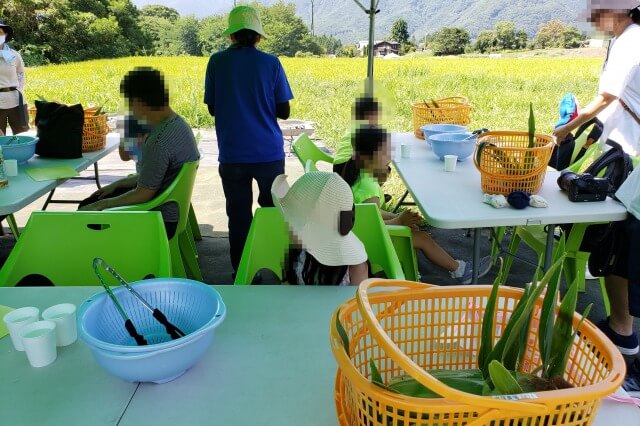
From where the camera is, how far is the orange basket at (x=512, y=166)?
2080 millimetres

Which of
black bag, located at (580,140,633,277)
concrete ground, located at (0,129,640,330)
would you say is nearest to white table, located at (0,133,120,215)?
concrete ground, located at (0,129,640,330)

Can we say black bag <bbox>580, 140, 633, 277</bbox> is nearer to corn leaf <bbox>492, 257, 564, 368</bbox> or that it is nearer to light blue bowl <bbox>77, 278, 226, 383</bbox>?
corn leaf <bbox>492, 257, 564, 368</bbox>

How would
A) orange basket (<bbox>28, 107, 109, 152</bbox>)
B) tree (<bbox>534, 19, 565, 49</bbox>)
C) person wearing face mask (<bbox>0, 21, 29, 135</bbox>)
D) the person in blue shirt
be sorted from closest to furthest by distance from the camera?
1. the person in blue shirt
2. orange basket (<bbox>28, 107, 109, 152</bbox>)
3. person wearing face mask (<bbox>0, 21, 29, 135</bbox>)
4. tree (<bbox>534, 19, 565, 49</bbox>)

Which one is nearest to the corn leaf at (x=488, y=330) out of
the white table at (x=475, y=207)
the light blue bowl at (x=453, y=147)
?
the white table at (x=475, y=207)

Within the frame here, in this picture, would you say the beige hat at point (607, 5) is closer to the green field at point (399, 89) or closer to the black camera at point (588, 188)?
the black camera at point (588, 188)

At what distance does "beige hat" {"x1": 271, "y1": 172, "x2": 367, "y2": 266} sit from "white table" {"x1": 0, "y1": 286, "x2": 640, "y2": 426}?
19 cm

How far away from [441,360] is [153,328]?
2.24ft

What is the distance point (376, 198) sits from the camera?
2.40m

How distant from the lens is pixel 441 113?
343cm

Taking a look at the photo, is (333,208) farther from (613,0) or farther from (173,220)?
(613,0)

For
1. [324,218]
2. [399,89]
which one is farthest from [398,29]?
[324,218]

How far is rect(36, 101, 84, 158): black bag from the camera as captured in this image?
9.62ft

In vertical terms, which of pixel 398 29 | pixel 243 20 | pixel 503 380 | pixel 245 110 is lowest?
pixel 503 380

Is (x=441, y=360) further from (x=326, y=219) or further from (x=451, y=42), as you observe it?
(x=451, y=42)
